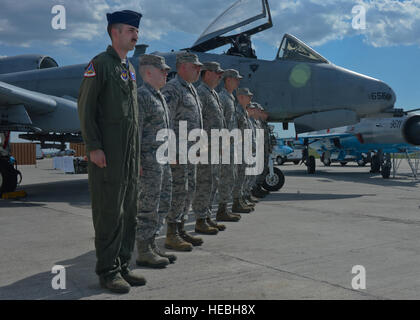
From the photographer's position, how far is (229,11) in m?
9.29

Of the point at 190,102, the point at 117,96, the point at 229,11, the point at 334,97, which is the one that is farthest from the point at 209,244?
the point at 229,11

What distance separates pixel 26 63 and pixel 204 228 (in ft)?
31.9

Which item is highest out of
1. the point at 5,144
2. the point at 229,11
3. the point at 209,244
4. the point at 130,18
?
the point at 229,11

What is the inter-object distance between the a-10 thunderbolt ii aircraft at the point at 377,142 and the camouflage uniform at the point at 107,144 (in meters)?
8.62

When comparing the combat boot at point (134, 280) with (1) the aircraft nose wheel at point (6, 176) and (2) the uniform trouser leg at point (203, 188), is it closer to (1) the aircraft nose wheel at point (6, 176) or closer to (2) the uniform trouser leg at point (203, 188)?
(2) the uniform trouser leg at point (203, 188)

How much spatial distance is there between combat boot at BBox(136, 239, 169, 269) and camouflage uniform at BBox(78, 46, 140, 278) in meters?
0.54

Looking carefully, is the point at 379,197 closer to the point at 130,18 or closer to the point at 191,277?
the point at 191,277

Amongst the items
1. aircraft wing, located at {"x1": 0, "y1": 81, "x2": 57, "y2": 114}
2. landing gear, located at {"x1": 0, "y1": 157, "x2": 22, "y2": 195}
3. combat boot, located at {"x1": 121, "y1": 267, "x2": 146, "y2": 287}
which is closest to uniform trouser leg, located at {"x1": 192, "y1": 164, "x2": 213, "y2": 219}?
combat boot, located at {"x1": 121, "y1": 267, "x2": 146, "y2": 287}

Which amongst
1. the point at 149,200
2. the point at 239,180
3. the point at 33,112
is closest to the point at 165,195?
the point at 149,200

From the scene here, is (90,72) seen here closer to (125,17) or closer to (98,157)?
(125,17)

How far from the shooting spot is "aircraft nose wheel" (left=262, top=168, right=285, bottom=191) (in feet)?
31.3

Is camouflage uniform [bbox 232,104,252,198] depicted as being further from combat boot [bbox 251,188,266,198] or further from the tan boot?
combat boot [bbox 251,188,266,198]

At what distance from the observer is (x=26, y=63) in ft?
39.7
